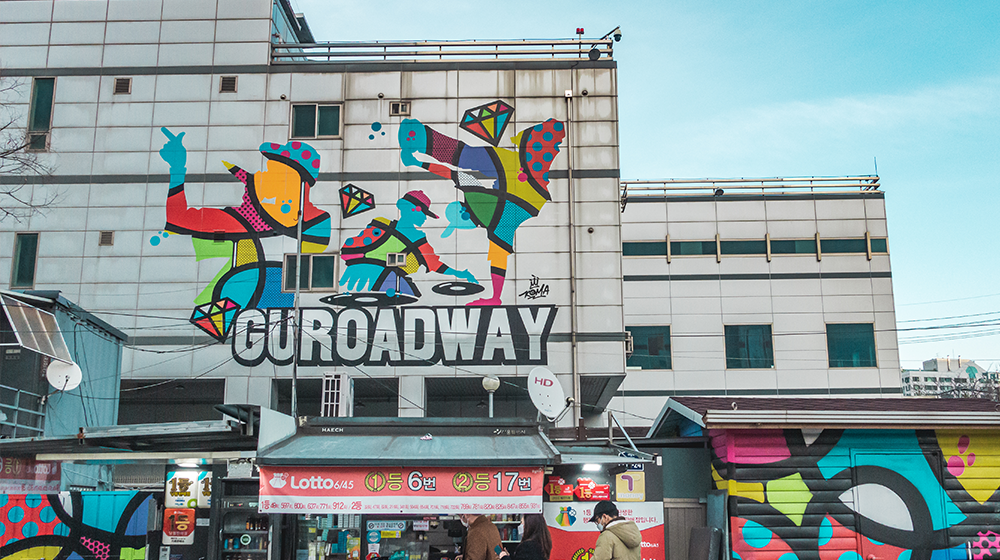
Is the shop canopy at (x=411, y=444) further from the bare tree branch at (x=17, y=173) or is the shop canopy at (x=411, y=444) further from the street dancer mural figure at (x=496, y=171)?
the bare tree branch at (x=17, y=173)

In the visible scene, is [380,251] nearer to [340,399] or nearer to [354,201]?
[354,201]

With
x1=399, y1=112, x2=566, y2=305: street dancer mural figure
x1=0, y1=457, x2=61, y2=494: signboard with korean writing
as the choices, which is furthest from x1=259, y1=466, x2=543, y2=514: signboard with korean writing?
x1=399, y1=112, x2=566, y2=305: street dancer mural figure

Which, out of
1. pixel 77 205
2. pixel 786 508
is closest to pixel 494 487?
pixel 786 508

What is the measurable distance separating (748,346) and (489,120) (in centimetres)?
1747

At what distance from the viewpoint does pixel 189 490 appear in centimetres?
1456

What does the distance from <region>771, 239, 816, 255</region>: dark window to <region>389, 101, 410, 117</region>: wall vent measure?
1903 centimetres

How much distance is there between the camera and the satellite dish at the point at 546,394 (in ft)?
53.0

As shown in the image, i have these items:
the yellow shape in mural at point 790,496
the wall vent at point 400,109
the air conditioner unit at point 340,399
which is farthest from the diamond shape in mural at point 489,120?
the yellow shape in mural at point 790,496

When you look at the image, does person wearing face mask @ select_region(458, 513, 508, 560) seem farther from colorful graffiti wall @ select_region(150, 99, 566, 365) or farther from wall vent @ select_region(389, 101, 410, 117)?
wall vent @ select_region(389, 101, 410, 117)

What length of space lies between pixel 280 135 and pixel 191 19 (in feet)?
16.7

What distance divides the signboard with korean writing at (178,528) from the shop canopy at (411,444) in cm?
327

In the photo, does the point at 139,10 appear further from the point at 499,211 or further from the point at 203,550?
the point at 203,550

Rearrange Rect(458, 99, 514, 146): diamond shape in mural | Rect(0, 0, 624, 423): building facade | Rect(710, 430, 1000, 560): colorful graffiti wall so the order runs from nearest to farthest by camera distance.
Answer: Rect(710, 430, 1000, 560): colorful graffiti wall < Rect(0, 0, 624, 423): building facade < Rect(458, 99, 514, 146): diamond shape in mural

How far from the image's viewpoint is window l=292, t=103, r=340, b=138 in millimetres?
26609
